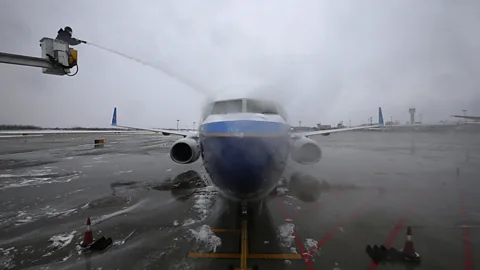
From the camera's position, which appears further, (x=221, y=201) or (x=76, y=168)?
(x=76, y=168)

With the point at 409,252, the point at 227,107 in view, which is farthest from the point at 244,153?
the point at 409,252

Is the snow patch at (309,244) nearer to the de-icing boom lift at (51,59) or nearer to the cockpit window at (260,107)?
the cockpit window at (260,107)

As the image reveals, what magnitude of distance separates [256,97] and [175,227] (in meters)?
3.92

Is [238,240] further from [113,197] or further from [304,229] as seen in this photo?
[113,197]

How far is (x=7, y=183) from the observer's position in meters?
10.4

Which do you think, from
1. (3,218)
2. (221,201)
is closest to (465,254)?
(221,201)

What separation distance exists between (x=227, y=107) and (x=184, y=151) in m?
3.48

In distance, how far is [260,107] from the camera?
605 cm

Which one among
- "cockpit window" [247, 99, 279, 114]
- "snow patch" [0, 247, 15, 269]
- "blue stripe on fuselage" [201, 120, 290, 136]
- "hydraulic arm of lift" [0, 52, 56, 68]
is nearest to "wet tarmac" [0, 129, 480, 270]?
"snow patch" [0, 247, 15, 269]

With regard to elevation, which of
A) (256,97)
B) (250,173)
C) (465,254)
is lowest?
(465,254)

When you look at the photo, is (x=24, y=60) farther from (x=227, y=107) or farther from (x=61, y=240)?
(x=227, y=107)

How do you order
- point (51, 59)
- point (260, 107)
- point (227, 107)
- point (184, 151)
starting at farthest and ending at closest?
1. point (184, 151)
2. point (51, 59)
3. point (227, 107)
4. point (260, 107)

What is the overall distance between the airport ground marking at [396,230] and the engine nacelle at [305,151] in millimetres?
2793

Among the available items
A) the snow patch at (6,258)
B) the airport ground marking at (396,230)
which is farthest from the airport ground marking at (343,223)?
the snow patch at (6,258)
